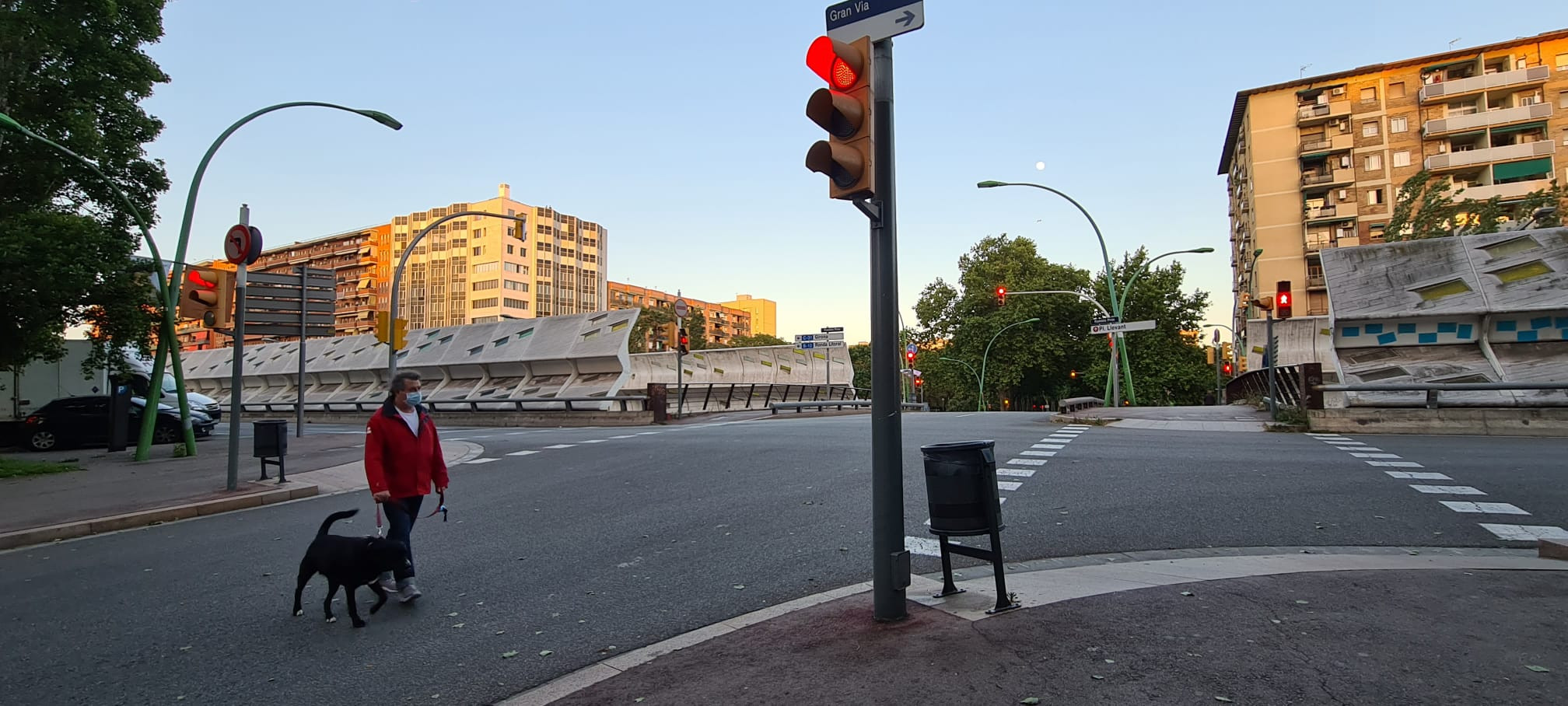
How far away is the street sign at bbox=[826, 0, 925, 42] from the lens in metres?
4.55

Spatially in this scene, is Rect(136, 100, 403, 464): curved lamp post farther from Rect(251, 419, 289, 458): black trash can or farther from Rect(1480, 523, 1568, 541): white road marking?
Rect(1480, 523, 1568, 541): white road marking

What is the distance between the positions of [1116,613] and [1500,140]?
246 ft

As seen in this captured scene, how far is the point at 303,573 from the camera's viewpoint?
5102mm

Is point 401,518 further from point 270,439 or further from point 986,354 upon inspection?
point 986,354

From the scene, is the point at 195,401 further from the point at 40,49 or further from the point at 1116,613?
the point at 1116,613

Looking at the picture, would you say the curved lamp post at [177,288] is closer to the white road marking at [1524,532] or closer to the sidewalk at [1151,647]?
the sidewalk at [1151,647]

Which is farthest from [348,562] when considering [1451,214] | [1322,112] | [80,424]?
[1322,112]

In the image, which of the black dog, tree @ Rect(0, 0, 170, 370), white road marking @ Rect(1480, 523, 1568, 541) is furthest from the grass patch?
white road marking @ Rect(1480, 523, 1568, 541)

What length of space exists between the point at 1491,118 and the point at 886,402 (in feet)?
239

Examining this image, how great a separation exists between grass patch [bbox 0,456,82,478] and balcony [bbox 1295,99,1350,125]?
76569mm

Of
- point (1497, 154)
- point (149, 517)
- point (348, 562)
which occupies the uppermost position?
point (1497, 154)

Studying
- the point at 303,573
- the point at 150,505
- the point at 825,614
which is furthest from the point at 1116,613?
the point at 150,505

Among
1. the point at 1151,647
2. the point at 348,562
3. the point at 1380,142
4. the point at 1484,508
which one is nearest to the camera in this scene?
the point at 1151,647

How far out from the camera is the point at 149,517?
367 inches
